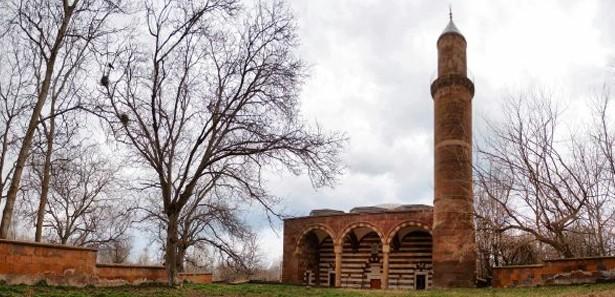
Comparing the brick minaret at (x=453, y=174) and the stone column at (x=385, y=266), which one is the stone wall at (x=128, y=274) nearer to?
the brick minaret at (x=453, y=174)

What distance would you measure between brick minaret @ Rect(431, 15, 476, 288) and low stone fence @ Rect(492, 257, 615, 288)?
133 inches

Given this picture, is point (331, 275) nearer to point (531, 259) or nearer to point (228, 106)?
point (531, 259)

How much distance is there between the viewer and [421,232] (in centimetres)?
3350

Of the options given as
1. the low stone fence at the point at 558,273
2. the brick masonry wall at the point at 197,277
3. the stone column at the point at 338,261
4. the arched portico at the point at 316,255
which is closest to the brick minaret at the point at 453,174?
the low stone fence at the point at 558,273

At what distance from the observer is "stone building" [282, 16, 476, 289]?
25.0 metres

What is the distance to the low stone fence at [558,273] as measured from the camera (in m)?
17.1

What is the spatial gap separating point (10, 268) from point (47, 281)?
1185 millimetres

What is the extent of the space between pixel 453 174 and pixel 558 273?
7.65 meters

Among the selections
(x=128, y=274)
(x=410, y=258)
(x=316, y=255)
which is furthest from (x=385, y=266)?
(x=128, y=274)

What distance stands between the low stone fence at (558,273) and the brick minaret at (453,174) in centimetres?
337

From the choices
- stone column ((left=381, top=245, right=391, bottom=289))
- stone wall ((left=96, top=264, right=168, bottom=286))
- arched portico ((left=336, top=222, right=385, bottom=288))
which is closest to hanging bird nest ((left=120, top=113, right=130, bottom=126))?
stone wall ((left=96, top=264, right=168, bottom=286))

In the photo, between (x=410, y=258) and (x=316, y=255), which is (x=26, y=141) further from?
(x=316, y=255)

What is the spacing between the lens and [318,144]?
16.1 m

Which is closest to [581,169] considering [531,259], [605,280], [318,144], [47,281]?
[605,280]
